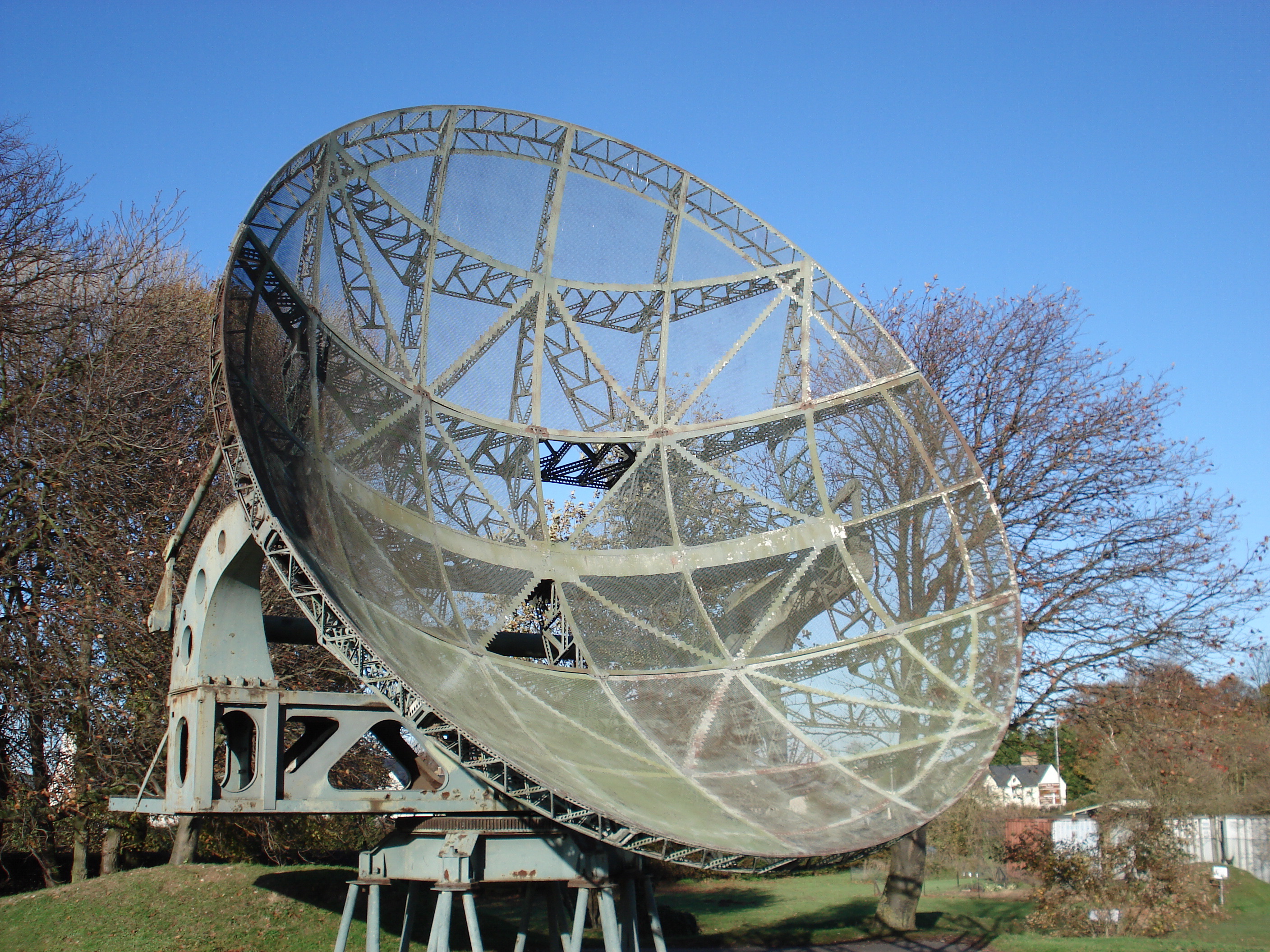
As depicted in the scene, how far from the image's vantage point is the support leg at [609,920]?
35.9 ft

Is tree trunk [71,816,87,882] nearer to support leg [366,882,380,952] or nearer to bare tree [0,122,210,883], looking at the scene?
bare tree [0,122,210,883]

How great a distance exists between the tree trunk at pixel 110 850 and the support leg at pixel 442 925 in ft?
52.1

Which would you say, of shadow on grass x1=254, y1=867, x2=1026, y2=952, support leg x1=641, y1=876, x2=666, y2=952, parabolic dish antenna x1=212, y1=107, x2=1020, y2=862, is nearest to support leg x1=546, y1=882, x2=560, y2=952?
support leg x1=641, y1=876, x2=666, y2=952

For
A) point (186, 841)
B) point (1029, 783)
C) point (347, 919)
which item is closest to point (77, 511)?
point (186, 841)

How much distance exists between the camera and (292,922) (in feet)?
59.6

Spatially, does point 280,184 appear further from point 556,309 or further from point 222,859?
point 222,859

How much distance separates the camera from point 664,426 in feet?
43.2

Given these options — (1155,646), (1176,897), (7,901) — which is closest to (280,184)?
(7,901)

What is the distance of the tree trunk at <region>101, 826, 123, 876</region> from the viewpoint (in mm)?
22859

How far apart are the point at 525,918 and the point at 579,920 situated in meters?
2.31

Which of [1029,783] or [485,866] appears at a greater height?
[485,866]

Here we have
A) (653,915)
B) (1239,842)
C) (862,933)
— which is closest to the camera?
(653,915)

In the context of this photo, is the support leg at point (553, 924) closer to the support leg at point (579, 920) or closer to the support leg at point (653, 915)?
the support leg at point (653, 915)

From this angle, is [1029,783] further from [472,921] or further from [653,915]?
[472,921]
